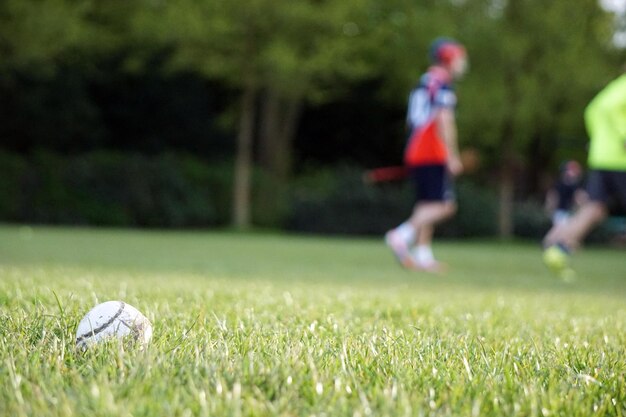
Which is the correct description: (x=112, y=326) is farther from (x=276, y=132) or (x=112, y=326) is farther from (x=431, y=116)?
(x=276, y=132)

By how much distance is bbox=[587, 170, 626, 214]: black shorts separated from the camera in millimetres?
8320

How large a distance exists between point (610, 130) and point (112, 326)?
6986 millimetres

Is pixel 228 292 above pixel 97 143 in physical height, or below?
below

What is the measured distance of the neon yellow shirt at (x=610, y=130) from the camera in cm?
811

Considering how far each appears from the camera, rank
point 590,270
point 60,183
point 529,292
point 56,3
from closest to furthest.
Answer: point 529,292 → point 590,270 → point 60,183 → point 56,3

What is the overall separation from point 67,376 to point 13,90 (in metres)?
25.6

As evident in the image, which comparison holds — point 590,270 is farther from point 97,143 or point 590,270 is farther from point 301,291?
point 97,143

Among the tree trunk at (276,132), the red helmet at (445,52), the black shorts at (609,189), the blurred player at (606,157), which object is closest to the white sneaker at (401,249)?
the blurred player at (606,157)

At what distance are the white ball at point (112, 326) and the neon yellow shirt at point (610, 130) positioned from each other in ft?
22.2

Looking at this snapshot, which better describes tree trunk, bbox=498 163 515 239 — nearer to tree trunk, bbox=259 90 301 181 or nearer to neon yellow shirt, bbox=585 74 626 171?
A: tree trunk, bbox=259 90 301 181

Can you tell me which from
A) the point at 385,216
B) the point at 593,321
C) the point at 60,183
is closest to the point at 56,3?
the point at 60,183

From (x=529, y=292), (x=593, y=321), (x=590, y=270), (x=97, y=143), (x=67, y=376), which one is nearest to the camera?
(x=67, y=376)

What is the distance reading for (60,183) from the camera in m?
22.2

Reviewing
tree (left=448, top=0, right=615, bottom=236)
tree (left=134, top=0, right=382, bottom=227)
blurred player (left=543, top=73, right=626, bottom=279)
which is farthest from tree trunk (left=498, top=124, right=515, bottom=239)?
blurred player (left=543, top=73, right=626, bottom=279)
